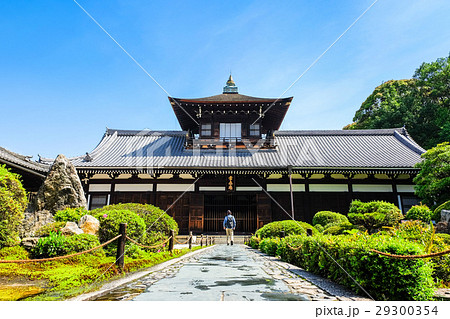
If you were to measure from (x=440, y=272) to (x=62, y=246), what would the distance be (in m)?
6.30

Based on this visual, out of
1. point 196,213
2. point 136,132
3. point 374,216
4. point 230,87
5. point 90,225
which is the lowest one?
point 90,225

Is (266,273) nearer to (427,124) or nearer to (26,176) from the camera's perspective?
(26,176)

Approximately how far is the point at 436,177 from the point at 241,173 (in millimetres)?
9217

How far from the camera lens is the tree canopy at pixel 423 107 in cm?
2753

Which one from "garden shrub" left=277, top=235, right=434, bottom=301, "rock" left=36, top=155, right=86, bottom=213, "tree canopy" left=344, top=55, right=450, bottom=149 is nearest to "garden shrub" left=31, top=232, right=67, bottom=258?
"rock" left=36, top=155, right=86, bottom=213

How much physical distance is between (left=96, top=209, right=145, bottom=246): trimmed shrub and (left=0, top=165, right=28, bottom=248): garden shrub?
5.01 feet

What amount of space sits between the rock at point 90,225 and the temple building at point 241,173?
329 inches

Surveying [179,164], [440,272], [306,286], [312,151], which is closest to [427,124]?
[312,151]

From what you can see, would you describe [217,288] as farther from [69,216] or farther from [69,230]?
[69,216]

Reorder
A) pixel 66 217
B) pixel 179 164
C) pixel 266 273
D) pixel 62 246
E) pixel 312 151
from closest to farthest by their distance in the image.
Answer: pixel 266 273 → pixel 62 246 → pixel 66 217 → pixel 179 164 → pixel 312 151

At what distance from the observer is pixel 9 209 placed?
190 inches

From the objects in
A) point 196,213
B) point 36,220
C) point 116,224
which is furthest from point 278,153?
point 36,220

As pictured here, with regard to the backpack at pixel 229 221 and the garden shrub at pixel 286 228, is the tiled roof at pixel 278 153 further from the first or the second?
the garden shrub at pixel 286 228

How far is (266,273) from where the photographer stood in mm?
4379
